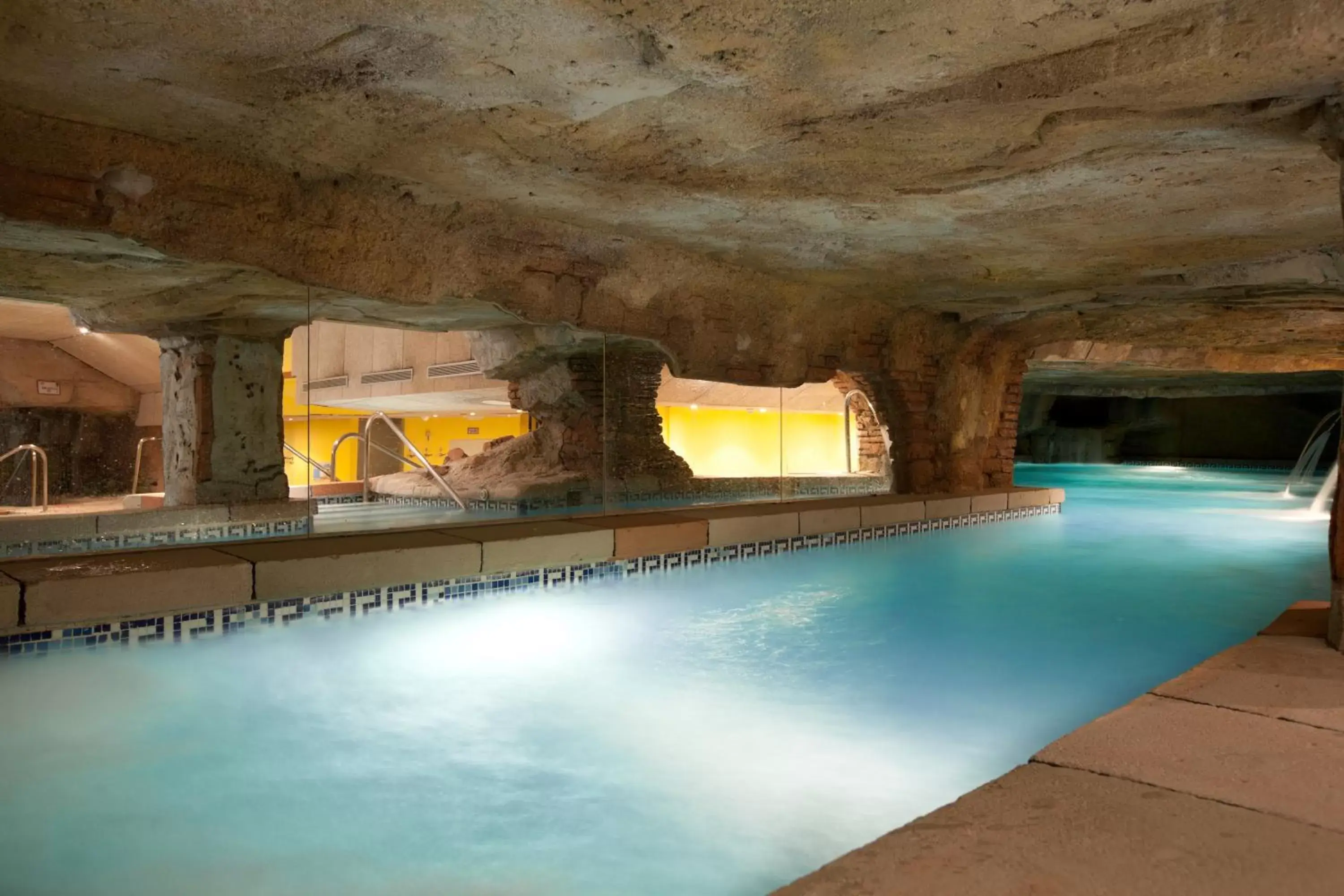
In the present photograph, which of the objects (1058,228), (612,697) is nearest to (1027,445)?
(1058,228)

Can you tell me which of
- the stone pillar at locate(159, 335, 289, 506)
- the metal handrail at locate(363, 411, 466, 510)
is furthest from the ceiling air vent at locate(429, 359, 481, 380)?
the stone pillar at locate(159, 335, 289, 506)

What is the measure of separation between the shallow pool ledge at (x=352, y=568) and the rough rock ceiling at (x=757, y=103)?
2218 millimetres

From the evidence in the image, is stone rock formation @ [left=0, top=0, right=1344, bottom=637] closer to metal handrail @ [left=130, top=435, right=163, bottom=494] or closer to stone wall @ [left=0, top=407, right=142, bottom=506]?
metal handrail @ [left=130, top=435, right=163, bottom=494]

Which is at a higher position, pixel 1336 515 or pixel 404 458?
pixel 404 458

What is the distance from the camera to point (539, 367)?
10.7 metres

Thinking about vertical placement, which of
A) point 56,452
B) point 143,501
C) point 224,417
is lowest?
point 143,501

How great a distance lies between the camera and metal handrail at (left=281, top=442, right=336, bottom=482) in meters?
7.69

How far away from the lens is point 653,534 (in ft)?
21.8

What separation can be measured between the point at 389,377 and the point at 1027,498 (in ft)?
25.5

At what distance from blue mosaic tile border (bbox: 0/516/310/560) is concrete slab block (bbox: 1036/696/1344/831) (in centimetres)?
516

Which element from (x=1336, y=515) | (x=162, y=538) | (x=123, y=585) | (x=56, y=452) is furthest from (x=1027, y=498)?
(x=56, y=452)

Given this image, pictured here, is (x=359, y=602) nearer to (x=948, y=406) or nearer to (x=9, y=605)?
(x=9, y=605)

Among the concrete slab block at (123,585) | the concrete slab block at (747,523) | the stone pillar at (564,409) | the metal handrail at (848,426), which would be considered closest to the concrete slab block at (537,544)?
the concrete slab block at (747,523)

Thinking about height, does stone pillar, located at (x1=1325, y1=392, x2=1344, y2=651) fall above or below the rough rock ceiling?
below
